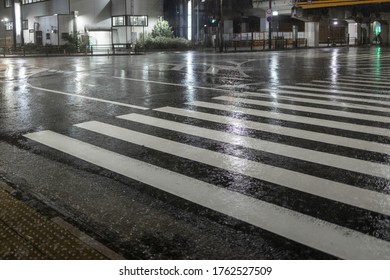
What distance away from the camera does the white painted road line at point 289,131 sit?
6700 millimetres

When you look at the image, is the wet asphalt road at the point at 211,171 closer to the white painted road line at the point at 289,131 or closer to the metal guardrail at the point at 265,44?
the white painted road line at the point at 289,131

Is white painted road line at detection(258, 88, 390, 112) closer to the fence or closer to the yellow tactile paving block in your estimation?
the yellow tactile paving block

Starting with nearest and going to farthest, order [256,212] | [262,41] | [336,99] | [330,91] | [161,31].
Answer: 1. [256,212]
2. [336,99]
3. [330,91]
4. [161,31]
5. [262,41]

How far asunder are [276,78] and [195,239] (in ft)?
44.7

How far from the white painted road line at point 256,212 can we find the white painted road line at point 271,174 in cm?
63

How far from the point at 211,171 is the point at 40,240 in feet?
8.08

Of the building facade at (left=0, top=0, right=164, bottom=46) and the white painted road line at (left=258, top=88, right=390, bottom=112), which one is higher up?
the building facade at (left=0, top=0, right=164, bottom=46)

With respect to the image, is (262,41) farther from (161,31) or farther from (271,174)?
(271,174)

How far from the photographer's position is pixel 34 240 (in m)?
3.79

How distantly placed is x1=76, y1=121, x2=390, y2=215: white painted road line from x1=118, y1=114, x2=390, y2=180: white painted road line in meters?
0.61

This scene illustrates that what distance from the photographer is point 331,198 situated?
15.5 ft

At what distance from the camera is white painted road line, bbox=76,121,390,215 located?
4.70 metres

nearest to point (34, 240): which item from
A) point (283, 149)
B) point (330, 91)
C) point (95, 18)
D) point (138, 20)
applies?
point (283, 149)

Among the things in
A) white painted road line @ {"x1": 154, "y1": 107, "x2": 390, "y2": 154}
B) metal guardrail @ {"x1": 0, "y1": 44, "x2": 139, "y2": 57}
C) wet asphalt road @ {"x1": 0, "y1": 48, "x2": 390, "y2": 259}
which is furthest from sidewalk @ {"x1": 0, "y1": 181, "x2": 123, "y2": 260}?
metal guardrail @ {"x1": 0, "y1": 44, "x2": 139, "y2": 57}
